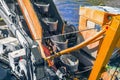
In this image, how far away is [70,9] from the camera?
22.3 m

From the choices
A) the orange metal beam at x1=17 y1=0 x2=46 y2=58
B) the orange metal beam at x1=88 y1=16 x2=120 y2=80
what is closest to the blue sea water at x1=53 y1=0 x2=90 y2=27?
the orange metal beam at x1=17 y1=0 x2=46 y2=58

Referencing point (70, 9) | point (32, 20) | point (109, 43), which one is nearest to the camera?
point (109, 43)

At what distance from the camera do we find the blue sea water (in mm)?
19797

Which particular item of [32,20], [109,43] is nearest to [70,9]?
[32,20]

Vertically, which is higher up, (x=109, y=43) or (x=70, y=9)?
(x=109, y=43)

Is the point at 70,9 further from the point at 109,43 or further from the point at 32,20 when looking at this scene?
the point at 109,43

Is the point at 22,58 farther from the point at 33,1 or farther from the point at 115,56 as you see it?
the point at 115,56

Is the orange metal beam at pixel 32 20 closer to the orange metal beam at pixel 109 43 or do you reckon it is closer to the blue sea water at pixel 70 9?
the orange metal beam at pixel 109 43

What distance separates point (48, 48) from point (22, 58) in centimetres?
135

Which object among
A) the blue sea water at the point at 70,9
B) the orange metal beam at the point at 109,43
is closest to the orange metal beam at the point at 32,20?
the orange metal beam at the point at 109,43

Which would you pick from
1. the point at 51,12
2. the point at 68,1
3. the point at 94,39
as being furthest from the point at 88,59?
the point at 68,1

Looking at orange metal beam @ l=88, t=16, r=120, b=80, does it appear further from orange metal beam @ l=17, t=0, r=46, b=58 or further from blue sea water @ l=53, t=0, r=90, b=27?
blue sea water @ l=53, t=0, r=90, b=27

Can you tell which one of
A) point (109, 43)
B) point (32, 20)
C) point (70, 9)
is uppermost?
point (109, 43)

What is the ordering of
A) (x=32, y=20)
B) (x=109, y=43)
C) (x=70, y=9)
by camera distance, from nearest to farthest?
1. (x=109, y=43)
2. (x=32, y=20)
3. (x=70, y=9)
